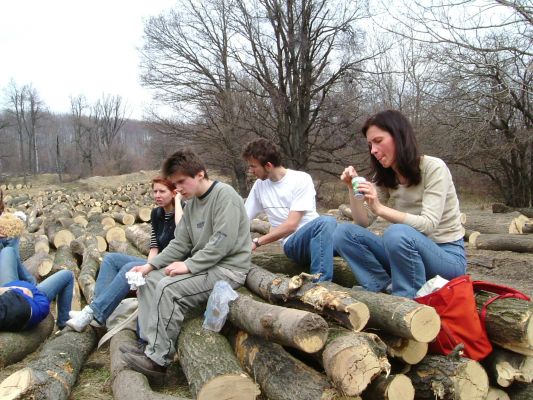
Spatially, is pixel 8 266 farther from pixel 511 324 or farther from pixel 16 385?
pixel 511 324

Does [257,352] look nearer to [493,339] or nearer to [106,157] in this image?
[493,339]

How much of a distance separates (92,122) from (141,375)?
191 ft

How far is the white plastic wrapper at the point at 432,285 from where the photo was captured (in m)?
2.96

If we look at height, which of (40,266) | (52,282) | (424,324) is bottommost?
(40,266)

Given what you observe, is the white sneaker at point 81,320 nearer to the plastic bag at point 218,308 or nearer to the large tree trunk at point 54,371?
the large tree trunk at point 54,371

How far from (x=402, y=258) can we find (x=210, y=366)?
1.37 meters

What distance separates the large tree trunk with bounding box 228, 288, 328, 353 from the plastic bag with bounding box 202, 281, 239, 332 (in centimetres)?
10

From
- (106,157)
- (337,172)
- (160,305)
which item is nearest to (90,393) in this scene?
(160,305)

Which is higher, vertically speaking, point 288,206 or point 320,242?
point 288,206

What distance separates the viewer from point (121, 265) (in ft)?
14.5

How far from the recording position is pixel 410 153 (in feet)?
10.5

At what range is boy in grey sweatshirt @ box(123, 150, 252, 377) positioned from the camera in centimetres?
324

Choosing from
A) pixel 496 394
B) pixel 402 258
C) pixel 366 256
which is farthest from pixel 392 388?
pixel 366 256

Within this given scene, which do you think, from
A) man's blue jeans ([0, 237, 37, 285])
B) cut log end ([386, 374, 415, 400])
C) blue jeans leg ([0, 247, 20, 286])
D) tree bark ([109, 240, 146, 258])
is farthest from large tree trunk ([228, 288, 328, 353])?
tree bark ([109, 240, 146, 258])
